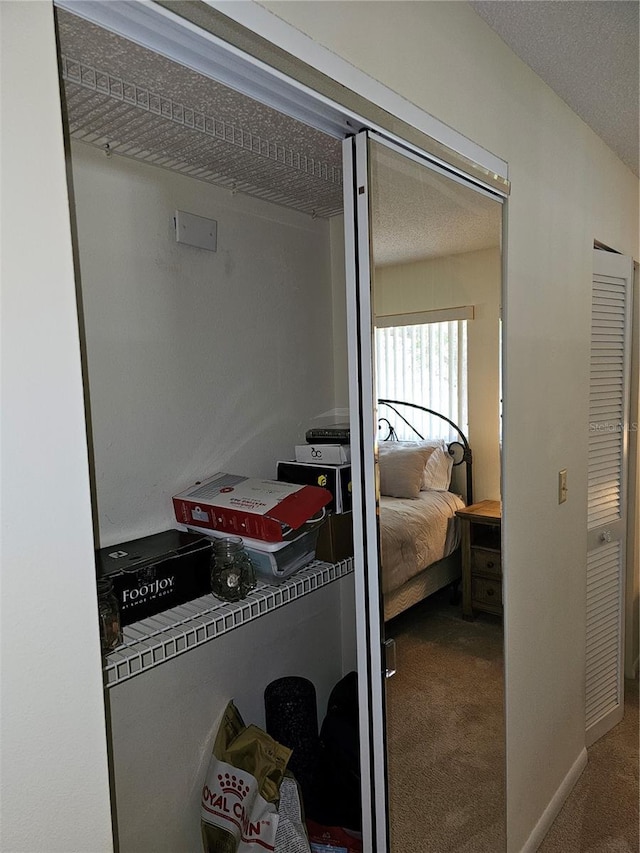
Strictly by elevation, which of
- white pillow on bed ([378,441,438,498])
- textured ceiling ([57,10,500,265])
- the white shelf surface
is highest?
textured ceiling ([57,10,500,265])

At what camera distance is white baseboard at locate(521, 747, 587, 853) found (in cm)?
193

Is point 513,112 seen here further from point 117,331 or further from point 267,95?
point 117,331

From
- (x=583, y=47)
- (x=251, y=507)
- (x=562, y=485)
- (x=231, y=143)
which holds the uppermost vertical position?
(x=583, y=47)

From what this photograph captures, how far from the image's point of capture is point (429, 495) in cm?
152

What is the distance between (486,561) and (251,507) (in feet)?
2.38

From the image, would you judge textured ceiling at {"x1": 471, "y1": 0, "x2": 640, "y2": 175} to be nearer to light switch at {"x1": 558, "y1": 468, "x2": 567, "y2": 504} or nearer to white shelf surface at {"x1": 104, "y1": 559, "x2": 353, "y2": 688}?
light switch at {"x1": 558, "y1": 468, "x2": 567, "y2": 504}

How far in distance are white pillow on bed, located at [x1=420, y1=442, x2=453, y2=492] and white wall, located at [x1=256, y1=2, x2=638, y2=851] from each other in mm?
194

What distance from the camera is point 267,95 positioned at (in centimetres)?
102

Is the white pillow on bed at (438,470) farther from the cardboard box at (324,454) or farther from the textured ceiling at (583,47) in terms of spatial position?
the textured ceiling at (583,47)

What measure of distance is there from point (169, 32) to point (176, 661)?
1.30 metres

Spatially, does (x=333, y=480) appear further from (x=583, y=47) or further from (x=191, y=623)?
(x=583, y=47)

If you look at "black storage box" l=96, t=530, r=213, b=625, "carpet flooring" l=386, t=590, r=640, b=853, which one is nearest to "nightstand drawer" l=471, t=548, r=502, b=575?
"carpet flooring" l=386, t=590, r=640, b=853

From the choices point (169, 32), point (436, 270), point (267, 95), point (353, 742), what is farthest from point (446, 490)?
point (169, 32)

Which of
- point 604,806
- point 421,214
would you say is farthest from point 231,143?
point 604,806
